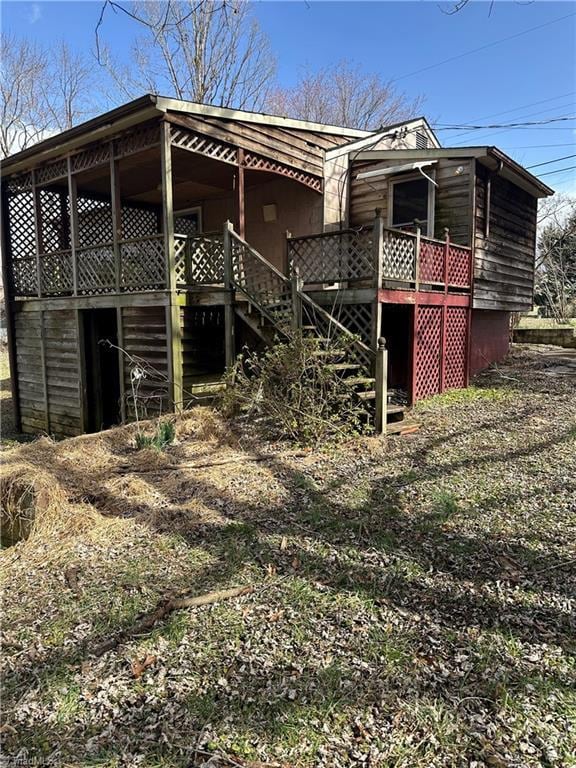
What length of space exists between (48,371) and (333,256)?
6.76 meters

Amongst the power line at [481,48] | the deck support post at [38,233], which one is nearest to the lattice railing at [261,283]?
the deck support post at [38,233]

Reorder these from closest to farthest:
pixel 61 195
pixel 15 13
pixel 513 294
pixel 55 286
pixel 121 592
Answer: pixel 121 592
pixel 15 13
pixel 55 286
pixel 61 195
pixel 513 294

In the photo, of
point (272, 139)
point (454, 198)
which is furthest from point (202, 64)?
point (454, 198)

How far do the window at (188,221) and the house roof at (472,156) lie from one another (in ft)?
14.0

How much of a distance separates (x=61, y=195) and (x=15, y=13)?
6911mm

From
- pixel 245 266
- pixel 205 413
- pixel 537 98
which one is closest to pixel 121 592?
pixel 205 413

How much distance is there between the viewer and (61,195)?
10820mm

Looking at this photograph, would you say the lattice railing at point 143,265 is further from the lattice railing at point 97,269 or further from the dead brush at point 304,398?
the dead brush at point 304,398

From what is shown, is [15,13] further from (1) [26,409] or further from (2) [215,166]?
(1) [26,409]

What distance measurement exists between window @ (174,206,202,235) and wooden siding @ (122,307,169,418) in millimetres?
4675

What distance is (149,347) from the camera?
844cm

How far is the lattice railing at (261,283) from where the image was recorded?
7238 mm

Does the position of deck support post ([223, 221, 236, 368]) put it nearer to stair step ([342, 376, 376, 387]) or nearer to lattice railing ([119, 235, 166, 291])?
lattice railing ([119, 235, 166, 291])

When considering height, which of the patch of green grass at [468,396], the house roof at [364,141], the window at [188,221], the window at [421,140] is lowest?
the patch of green grass at [468,396]
